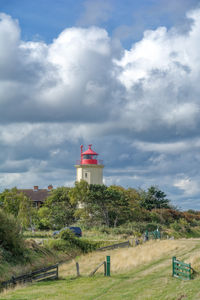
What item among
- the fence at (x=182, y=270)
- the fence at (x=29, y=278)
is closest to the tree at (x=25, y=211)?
the fence at (x=29, y=278)

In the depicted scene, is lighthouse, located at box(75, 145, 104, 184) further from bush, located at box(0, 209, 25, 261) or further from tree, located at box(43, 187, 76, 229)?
bush, located at box(0, 209, 25, 261)

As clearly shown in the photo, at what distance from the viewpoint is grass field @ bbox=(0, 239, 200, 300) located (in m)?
21.5

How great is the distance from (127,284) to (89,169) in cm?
4813

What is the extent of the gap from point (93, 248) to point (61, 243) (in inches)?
149

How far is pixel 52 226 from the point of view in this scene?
212ft

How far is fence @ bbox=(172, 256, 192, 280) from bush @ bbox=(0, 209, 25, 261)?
17406 millimetres

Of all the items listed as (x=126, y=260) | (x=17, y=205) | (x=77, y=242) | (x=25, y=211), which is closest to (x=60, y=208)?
(x=25, y=211)

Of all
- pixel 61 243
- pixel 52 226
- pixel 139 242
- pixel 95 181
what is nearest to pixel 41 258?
pixel 61 243

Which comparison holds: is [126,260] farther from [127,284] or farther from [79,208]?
[79,208]

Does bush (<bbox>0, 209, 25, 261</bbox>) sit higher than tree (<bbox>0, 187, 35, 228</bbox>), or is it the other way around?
tree (<bbox>0, 187, 35, 228</bbox>)

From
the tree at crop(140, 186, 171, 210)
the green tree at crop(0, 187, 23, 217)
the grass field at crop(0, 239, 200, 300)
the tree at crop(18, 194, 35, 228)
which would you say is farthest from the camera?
the tree at crop(140, 186, 171, 210)

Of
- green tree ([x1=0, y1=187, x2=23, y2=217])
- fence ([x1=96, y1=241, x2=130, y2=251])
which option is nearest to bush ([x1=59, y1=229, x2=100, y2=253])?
fence ([x1=96, y1=241, x2=130, y2=251])

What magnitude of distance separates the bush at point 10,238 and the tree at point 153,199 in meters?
47.7

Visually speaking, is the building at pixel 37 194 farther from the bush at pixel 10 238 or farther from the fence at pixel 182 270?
the fence at pixel 182 270
